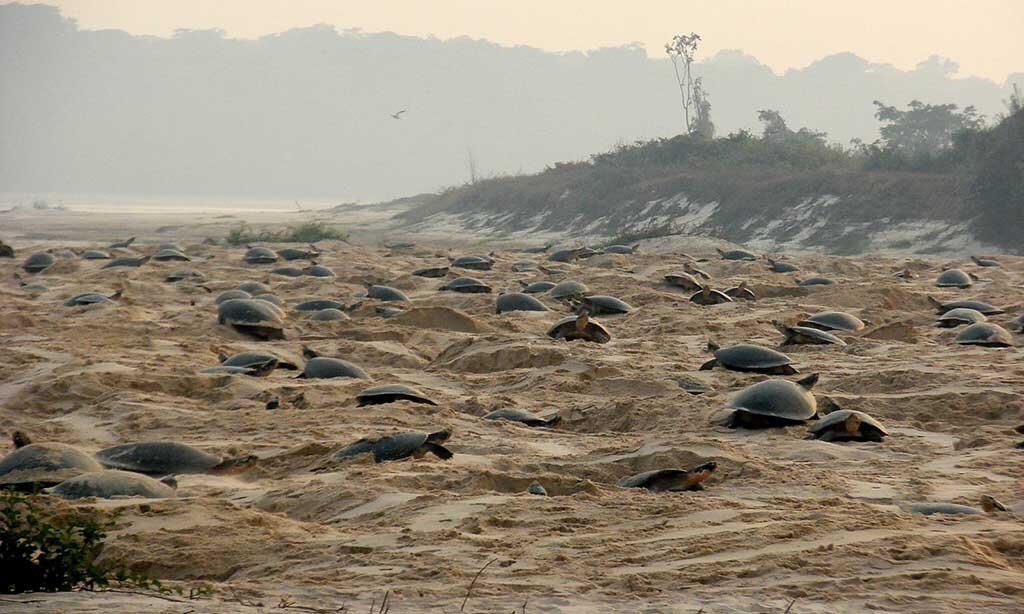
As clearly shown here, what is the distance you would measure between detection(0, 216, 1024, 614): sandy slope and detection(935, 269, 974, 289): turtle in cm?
285

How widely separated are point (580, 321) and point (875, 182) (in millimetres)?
21543

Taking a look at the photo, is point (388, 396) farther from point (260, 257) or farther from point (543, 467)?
point (260, 257)

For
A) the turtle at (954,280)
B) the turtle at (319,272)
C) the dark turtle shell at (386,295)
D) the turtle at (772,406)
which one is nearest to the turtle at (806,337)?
the turtle at (772,406)

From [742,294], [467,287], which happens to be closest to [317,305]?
[467,287]

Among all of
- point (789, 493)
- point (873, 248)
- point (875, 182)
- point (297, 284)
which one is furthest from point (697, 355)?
point (875, 182)

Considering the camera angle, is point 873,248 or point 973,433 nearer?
point 973,433

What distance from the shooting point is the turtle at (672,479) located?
5105mm

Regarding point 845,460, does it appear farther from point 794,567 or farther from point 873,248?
point 873,248

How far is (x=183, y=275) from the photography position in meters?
15.7

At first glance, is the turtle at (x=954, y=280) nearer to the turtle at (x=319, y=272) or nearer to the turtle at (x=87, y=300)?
the turtle at (x=319, y=272)

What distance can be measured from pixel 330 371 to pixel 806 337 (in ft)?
12.6

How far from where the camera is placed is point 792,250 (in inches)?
1065

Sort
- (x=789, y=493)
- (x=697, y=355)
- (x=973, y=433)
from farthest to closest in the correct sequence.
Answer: (x=697, y=355), (x=973, y=433), (x=789, y=493)

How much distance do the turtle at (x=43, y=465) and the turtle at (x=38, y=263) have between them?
12784mm
